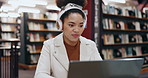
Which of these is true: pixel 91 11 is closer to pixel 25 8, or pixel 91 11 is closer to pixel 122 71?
pixel 122 71

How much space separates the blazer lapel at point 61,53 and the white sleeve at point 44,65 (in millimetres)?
49

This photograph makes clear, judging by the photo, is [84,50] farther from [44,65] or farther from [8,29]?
[8,29]

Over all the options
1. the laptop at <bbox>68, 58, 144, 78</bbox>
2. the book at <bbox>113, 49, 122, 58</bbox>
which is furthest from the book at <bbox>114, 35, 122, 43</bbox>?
the laptop at <bbox>68, 58, 144, 78</bbox>

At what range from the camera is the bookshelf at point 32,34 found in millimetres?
6945

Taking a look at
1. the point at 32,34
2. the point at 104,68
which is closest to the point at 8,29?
the point at 32,34

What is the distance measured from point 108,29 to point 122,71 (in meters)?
4.27

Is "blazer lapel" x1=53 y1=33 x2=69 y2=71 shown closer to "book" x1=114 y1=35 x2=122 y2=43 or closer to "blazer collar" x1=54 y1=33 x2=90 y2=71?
"blazer collar" x1=54 y1=33 x2=90 y2=71

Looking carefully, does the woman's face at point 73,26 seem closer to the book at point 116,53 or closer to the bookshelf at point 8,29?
the book at point 116,53

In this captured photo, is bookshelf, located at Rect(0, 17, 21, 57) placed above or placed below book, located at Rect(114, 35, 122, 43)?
above

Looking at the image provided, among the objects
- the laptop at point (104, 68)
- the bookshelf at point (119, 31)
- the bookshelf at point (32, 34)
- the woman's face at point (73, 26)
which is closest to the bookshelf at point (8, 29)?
the bookshelf at point (32, 34)

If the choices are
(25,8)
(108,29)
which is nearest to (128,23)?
(108,29)

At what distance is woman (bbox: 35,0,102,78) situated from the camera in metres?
1.13

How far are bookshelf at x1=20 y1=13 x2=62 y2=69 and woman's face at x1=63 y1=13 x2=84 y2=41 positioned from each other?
598 cm

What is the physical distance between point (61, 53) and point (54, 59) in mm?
54
